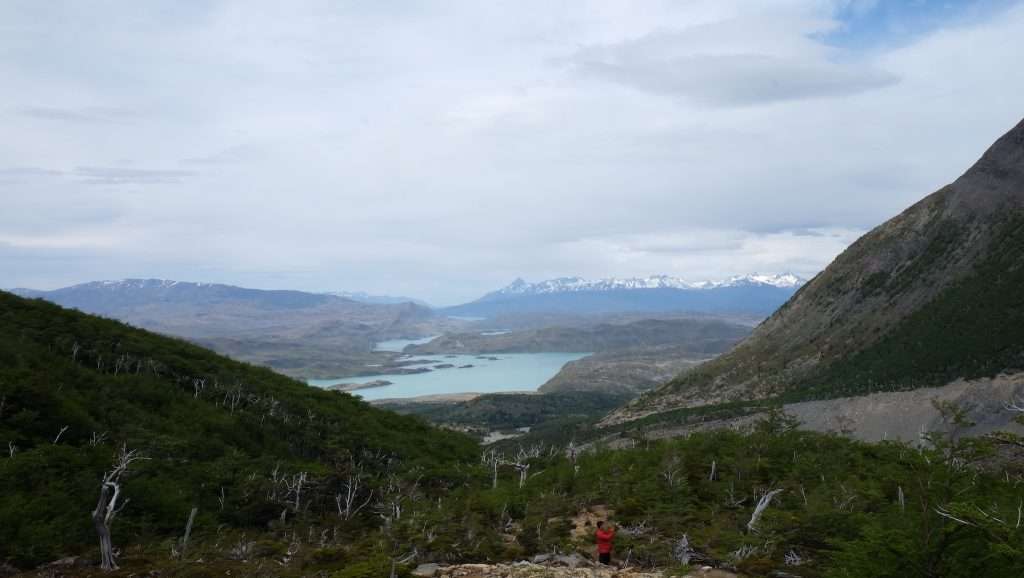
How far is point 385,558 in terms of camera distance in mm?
13617

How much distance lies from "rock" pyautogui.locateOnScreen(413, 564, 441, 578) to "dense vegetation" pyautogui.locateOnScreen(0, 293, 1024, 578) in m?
0.52

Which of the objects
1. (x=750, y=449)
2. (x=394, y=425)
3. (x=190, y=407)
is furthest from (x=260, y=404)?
(x=750, y=449)

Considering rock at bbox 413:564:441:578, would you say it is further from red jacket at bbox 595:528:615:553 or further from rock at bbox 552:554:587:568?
red jacket at bbox 595:528:615:553

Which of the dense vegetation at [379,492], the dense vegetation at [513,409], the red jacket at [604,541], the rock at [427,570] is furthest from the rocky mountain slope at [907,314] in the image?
the rock at [427,570]

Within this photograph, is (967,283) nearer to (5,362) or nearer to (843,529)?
(843,529)

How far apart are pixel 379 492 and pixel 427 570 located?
16.4 meters

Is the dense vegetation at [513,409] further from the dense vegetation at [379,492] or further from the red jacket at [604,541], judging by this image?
the red jacket at [604,541]

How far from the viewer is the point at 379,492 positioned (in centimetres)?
2931

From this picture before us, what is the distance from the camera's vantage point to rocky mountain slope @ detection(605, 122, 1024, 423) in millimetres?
79500

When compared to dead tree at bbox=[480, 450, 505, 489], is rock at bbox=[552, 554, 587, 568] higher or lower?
higher

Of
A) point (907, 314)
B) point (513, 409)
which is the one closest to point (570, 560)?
point (907, 314)

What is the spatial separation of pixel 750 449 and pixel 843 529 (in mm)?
14520

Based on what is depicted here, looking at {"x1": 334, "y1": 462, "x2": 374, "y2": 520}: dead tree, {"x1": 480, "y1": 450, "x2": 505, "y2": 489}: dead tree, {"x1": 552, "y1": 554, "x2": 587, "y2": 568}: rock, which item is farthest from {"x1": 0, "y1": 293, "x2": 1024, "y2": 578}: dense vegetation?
{"x1": 552, "y1": 554, "x2": 587, "y2": 568}: rock

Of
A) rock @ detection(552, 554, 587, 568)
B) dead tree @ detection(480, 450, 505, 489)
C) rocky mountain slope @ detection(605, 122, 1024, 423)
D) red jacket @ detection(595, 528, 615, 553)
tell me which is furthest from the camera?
rocky mountain slope @ detection(605, 122, 1024, 423)
